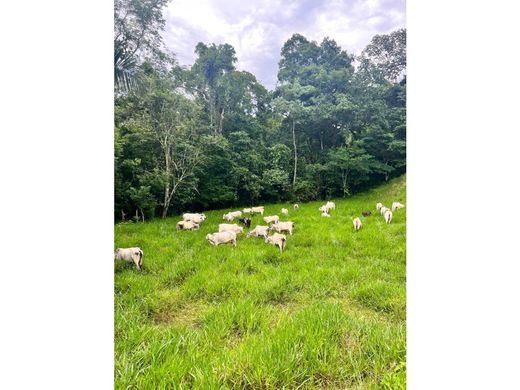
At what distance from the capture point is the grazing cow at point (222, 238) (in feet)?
5.68

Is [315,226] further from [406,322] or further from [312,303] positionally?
[406,322]

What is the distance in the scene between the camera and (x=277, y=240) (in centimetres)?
175

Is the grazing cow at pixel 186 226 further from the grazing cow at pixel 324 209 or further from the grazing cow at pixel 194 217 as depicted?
the grazing cow at pixel 324 209

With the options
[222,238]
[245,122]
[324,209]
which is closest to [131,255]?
[222,238]

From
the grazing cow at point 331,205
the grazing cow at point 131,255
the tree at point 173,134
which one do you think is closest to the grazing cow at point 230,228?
the tree at point 173,134

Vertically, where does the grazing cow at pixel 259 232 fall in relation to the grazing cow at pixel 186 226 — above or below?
below

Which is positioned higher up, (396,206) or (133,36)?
(133,36)

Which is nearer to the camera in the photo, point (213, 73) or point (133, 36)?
point (133, 36)

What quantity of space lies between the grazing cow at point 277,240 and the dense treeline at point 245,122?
31 cm

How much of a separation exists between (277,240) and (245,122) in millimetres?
946

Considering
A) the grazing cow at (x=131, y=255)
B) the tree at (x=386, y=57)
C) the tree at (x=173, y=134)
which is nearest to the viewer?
the grazing cow at (x=131, y=255)

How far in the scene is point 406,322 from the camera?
1238mm

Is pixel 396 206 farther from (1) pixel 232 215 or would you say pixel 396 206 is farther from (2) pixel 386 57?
(1) pixel 232 215

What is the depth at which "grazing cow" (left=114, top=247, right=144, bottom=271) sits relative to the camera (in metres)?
1.50
